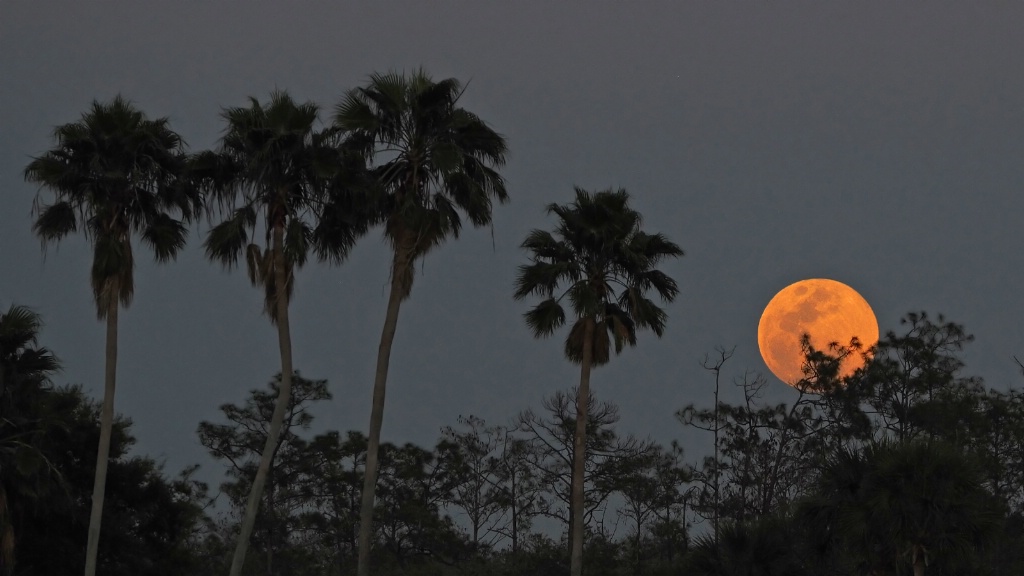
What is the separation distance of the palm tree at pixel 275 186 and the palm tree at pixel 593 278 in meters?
6.32

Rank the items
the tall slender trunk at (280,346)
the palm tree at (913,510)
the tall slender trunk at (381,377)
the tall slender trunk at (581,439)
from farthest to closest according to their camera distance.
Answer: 1. the tall slender trunk at (581,439)
2. the tall slender trunk at (280,346)
3. the tall slender trunk at (381,377)
4. the palm tree at (913,510)

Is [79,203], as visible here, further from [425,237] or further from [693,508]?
[693,508]

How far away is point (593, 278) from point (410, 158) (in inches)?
276

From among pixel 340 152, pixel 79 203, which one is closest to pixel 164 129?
pixel 79 203

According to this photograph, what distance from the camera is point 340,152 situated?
3381cm

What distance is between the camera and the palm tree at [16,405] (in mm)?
33531

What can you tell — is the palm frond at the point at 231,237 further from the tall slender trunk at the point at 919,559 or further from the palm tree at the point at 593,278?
the tall slender trunk at the point at 919,559

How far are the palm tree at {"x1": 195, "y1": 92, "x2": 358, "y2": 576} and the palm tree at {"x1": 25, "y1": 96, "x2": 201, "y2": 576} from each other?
1.51 m

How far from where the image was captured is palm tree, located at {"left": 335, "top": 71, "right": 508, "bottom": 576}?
33.4m

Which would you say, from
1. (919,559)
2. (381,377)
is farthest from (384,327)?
(919,559)

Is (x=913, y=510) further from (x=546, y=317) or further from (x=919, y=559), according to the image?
(x=546, y=317)

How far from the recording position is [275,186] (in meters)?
34.0

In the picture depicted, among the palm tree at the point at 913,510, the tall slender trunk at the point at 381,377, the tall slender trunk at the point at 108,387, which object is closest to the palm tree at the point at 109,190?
the tall slender trunk at the point at 108,387

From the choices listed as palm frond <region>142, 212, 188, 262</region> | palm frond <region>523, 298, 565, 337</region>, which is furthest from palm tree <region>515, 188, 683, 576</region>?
palm frond <region>142, 212, 188, 262</region>
